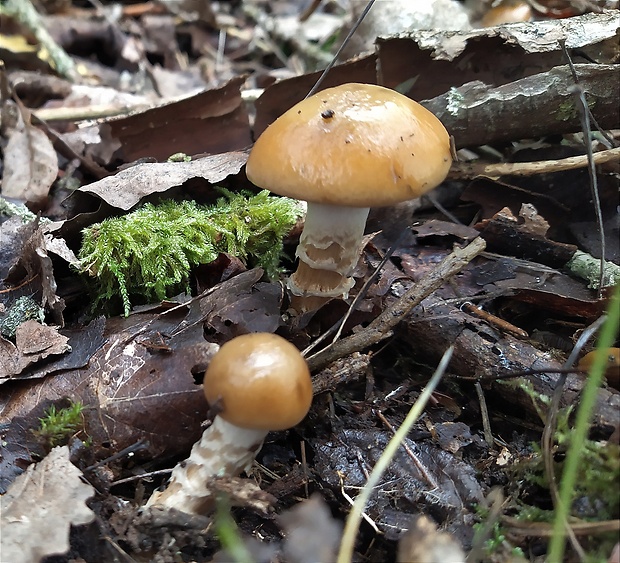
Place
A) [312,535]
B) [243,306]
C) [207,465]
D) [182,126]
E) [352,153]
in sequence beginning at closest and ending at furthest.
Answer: [312,535], [352,153], [207,465], [243,306], [182,126]

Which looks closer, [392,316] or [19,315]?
[392,316]


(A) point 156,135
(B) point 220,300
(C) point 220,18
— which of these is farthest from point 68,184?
(C) point 220,18

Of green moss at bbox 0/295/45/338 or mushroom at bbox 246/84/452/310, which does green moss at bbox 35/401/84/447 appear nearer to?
green moss at bbox 0/295/45/338

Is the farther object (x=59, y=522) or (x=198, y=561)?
(x=198, y=561)

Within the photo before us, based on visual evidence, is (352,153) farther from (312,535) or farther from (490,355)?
(312,535)

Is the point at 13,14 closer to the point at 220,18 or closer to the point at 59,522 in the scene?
the point at 220,18

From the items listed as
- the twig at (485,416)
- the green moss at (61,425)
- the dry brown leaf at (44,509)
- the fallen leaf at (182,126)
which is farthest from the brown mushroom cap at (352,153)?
the fallen leaf at (182,126)

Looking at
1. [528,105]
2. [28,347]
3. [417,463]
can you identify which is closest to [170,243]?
[28,347]
